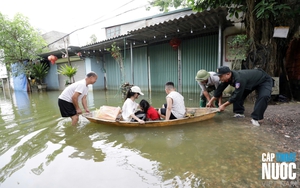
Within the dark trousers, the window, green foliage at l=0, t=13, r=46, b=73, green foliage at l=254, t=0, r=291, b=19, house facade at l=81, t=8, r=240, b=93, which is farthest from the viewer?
the window

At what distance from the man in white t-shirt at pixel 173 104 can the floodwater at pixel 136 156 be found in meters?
0.31

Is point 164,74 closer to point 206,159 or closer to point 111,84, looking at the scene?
point 111,84

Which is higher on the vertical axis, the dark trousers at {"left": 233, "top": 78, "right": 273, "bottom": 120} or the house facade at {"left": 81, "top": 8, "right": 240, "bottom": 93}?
the house facade at {"left": 81, "top": 8, "right": 240, "bottom": 93}

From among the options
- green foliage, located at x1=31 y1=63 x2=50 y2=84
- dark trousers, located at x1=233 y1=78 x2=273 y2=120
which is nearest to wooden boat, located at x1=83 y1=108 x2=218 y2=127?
dark trousers, located at x1=233 y1=78 x2=273 y2=120

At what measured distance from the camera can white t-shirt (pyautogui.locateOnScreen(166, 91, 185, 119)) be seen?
146 inches

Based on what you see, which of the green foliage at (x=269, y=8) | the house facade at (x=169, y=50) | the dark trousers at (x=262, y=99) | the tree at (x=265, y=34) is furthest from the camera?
the house facade at (x=169, y=50)

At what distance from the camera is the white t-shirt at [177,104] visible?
3709mm

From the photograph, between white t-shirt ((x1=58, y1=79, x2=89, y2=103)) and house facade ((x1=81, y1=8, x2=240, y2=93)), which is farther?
house facade ((x1=81, y1=8, x2=240, y2=93))

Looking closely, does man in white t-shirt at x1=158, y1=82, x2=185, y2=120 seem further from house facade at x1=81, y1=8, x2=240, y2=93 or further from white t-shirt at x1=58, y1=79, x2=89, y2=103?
house facade at x1=81, y1=8, x2=240, y2=93

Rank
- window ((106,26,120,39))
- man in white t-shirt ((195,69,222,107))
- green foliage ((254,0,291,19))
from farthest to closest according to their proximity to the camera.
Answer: window ((106,26,120,39)) → green foliage ((254,0,291,19)) → man in white t-shirt ((195,69,222,107))

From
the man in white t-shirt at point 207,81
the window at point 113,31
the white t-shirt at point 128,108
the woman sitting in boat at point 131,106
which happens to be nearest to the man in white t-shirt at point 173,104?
the woman sitting in boat at point 131,106

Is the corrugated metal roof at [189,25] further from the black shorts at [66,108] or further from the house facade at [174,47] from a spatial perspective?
the black shorts at [66,108]

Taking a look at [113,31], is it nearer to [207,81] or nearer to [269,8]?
[207,81]

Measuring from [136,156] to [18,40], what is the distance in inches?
608
